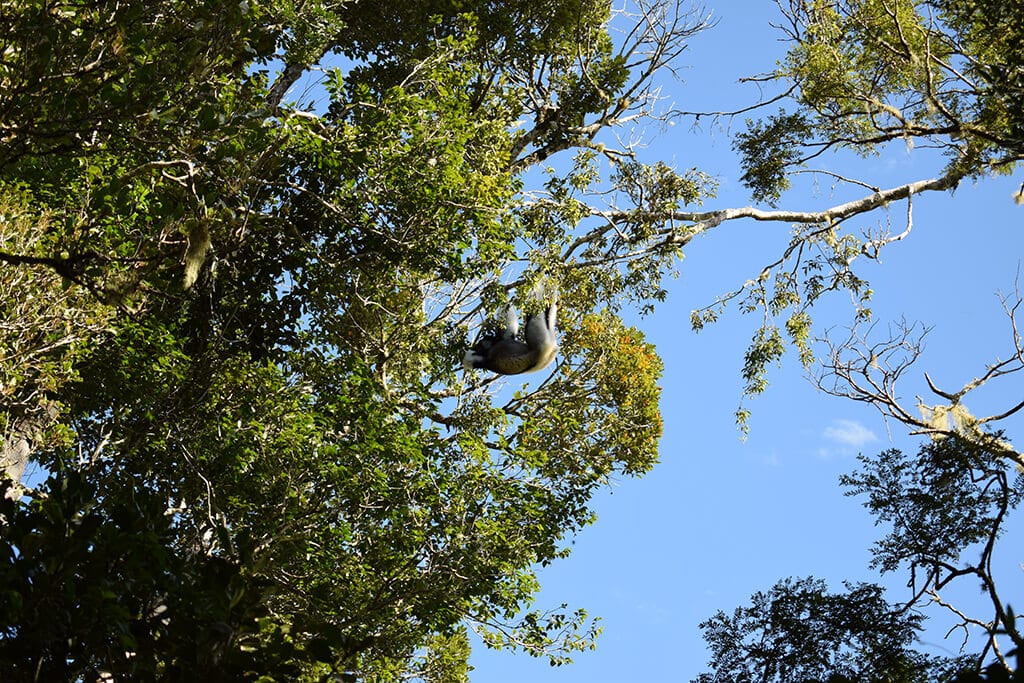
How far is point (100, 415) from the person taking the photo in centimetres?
978

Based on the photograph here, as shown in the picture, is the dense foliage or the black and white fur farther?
the black and white fur

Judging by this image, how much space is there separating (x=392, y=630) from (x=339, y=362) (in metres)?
2.40

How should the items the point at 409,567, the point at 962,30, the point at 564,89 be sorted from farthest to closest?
the point at 564,89 < the point at 962,30 < the point at 409,567

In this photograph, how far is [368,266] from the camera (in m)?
10.2

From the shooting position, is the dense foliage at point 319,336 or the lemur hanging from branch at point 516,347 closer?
the dense foliage at point 319,336

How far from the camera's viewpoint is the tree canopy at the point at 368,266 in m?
7.70

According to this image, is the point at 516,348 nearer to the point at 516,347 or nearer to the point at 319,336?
the point at 516,347

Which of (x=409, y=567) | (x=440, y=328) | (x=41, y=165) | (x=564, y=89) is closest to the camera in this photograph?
(x=41, y=165)

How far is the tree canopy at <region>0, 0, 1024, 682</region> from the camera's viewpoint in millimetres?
7699

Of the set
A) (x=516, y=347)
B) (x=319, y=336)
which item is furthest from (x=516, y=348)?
(x=319, y=336)

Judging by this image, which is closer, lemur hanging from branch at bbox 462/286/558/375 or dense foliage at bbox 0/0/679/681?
dense foliage at bbox 0/0/679/681

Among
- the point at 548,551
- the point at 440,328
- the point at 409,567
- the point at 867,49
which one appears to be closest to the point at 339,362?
the point at 440,328

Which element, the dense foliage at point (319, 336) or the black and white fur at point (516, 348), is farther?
the black and white fur at point (516, 348)

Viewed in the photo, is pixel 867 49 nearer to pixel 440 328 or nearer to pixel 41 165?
pixel 440 328
